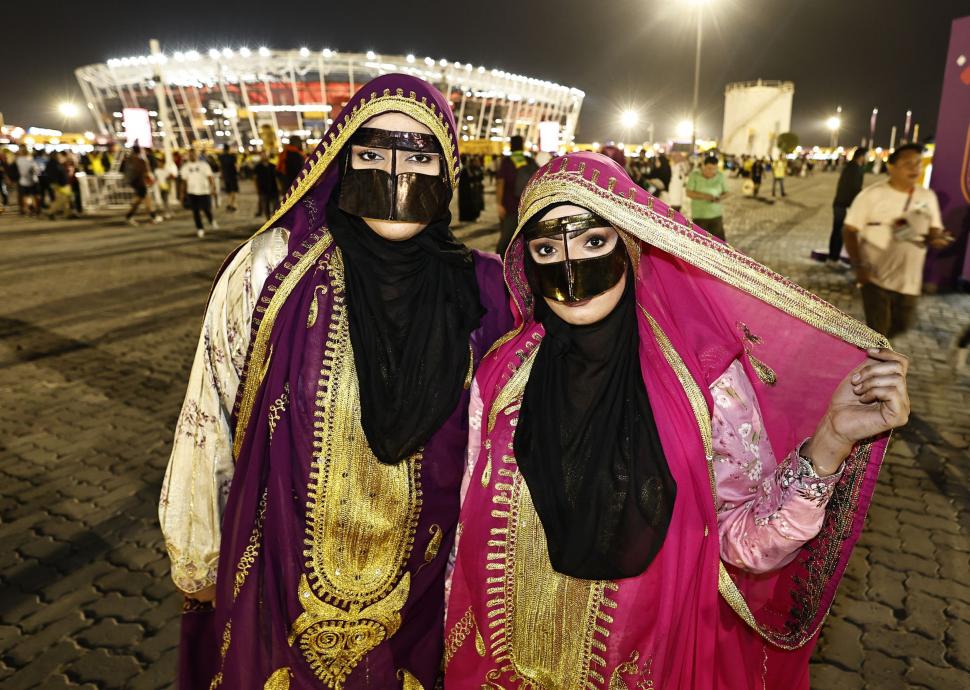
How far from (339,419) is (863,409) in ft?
4.37

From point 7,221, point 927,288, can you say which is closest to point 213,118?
point 7,221

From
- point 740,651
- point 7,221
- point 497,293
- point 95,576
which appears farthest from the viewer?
point 7,221

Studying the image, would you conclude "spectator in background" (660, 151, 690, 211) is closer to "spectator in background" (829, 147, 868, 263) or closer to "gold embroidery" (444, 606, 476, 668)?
"spectator in background" (829, 147, 868, 263)

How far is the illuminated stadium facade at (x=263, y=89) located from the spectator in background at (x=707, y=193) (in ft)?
190

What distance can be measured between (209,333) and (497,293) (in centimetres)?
91

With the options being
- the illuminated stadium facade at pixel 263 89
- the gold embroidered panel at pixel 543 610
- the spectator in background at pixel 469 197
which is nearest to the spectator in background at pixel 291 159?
the spectator in background at pixel 469 197

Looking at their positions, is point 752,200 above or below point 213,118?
below

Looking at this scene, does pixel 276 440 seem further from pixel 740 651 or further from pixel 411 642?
pixel 740 651

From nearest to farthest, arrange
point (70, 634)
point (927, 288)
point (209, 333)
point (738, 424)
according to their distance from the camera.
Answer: point (738, 424), point (209, 333), point (70, 634), point (927, 288)

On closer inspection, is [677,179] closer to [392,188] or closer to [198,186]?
[198,186]

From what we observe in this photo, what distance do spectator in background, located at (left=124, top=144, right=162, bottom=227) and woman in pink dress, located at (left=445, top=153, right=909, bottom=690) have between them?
56.5 feet

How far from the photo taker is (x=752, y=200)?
2581 centimetres

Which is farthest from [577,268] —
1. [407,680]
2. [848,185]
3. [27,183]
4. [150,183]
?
[27,183]

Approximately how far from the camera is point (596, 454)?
1632mm
